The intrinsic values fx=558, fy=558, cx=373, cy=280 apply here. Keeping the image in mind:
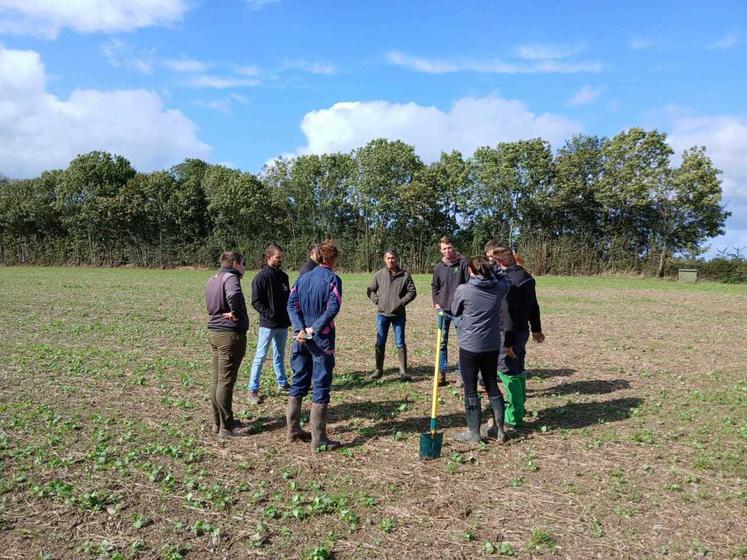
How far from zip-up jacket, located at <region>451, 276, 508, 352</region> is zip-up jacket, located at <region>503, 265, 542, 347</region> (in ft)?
2.11

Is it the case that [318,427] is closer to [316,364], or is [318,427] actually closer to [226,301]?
[316,364]

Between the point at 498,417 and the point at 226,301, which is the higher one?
the point at 226,301

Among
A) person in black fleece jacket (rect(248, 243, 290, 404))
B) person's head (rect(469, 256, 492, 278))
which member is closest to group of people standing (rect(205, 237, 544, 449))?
person's head (rect(469, 256, 492, 278))

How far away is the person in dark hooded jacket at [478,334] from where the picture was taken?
605cm

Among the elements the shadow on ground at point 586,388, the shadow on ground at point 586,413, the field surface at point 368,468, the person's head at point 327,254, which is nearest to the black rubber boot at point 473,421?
the field surface at point 368,468

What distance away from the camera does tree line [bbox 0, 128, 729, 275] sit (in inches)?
1529

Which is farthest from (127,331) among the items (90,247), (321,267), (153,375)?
(90,247)

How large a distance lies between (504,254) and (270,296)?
3184mm

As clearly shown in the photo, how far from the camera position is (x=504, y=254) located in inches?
268

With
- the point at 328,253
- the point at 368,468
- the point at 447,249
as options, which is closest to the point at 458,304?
the point at 328,253

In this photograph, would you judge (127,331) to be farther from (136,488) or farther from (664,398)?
(664,398)

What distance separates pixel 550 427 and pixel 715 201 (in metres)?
37.0

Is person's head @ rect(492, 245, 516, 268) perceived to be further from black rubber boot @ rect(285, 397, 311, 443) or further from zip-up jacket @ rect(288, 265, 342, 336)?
black rubber boot @ rect(285, 397, 311, 443)

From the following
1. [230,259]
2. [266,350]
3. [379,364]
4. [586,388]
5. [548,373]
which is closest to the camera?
[230,259]
